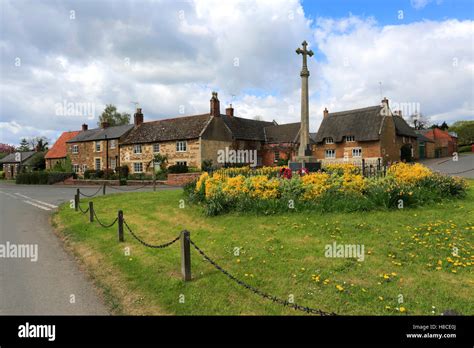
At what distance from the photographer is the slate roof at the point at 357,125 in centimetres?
3691

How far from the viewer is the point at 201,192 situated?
12.0 meters

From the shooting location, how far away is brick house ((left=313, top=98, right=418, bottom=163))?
36719 mm

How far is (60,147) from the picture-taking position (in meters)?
55.8

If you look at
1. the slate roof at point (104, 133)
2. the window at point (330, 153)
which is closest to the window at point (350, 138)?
the window at point (330, 153)

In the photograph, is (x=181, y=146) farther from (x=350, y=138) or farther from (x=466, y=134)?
(x=466, y=134)

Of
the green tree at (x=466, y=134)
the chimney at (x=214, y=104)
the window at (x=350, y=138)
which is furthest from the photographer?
the green tree at (x=466, y=134)

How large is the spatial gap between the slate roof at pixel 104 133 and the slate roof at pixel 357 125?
26960 mm

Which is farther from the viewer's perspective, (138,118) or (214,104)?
(138,118)

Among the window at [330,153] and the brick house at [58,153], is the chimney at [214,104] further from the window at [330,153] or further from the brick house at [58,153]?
the brick house at [58,153]

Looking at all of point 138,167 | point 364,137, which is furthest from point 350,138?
point 138,167

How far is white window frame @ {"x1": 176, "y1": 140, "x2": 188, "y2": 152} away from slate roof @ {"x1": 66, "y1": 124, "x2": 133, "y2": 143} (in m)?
10.6

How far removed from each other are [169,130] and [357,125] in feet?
76.7
